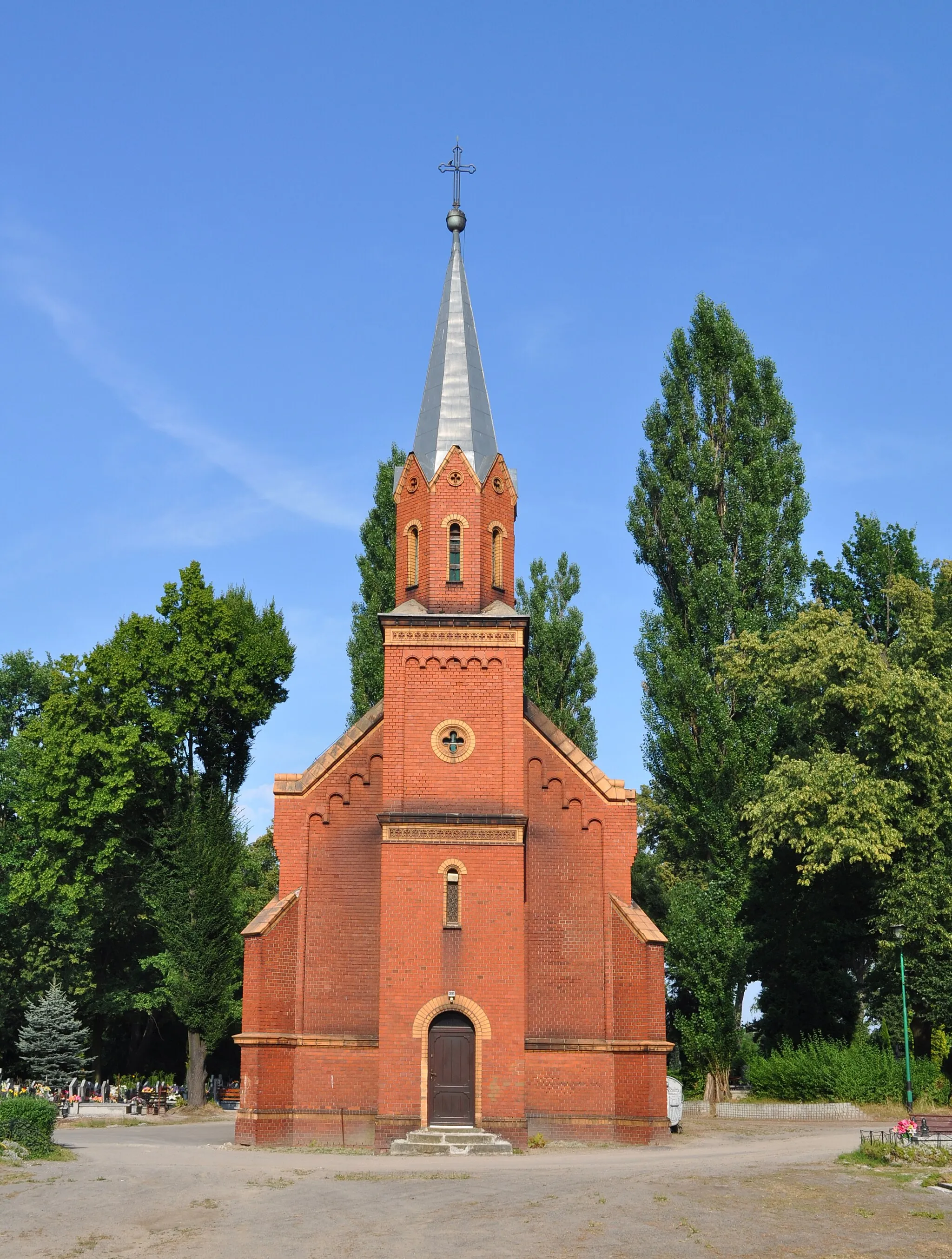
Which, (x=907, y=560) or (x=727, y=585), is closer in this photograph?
(x=727, y=585)

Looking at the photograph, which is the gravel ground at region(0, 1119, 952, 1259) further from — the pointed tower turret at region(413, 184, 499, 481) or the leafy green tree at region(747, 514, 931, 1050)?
the pointed tower turret at region(413, 184, 499, 481)

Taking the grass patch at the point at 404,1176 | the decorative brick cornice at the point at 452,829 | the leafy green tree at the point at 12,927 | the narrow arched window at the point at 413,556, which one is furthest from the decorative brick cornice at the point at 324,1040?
the leafy green tree at the point at 12,927

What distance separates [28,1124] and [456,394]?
19116 mm

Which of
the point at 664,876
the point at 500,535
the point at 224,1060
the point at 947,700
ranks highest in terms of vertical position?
the point at 500,535

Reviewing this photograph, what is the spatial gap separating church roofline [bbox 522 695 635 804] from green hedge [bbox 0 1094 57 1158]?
13.2m

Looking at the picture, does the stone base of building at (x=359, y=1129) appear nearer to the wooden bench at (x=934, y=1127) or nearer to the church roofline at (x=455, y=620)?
the wooden bench at (x=934, y=1127)

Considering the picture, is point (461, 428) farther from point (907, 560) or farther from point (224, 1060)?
point (224, 1060)

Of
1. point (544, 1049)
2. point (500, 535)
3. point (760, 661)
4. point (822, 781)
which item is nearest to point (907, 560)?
point (760, 661)

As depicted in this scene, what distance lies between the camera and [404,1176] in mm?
22094

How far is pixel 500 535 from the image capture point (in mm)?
31969

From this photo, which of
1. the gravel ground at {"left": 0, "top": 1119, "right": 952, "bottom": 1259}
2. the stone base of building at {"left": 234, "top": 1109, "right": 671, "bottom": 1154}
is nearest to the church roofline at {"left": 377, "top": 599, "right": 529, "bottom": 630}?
the stone base of building at {"left": 234, "top": 1109, "right": 671, "bottom": 1154}

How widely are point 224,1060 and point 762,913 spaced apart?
26.1 meters

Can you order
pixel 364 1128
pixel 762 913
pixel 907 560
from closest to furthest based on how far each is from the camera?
pixel 364 1128
pixel 762 913
pixel 907 560

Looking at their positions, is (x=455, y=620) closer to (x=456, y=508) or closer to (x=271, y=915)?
(x=456, y=508)
